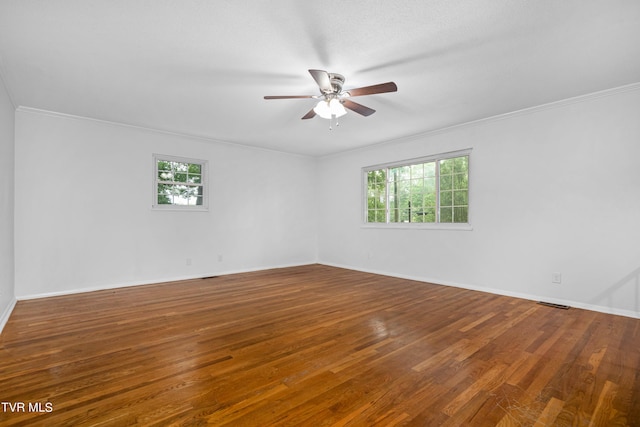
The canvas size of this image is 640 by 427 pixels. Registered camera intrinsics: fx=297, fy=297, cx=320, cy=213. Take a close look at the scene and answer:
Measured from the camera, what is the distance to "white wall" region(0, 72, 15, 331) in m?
3.06

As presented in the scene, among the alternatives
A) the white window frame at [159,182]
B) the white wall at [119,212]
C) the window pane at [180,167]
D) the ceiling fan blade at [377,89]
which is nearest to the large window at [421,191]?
the white wall at [119,212]

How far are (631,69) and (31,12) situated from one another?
5.21 m

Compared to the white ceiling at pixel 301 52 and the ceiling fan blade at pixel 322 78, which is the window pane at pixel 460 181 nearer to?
the white ceiling at pixel 301 52

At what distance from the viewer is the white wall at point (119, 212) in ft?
13.3

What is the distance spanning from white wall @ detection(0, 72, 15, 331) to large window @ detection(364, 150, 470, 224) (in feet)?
17.6

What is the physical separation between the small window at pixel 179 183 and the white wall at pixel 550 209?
154 inches

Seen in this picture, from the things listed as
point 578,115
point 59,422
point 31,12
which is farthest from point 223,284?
point 578,115

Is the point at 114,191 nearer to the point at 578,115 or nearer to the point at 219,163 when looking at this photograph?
the point at 219,163

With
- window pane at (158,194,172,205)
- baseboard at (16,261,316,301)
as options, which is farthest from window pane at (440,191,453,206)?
window pane at (158,194,172,205)

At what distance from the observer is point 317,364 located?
7.09ft

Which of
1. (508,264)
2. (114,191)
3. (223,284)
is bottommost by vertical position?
(223,284)

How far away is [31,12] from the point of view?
6.94 feet

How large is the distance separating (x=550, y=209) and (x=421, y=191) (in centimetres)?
194

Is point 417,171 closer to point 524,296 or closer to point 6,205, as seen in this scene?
point 524,296
